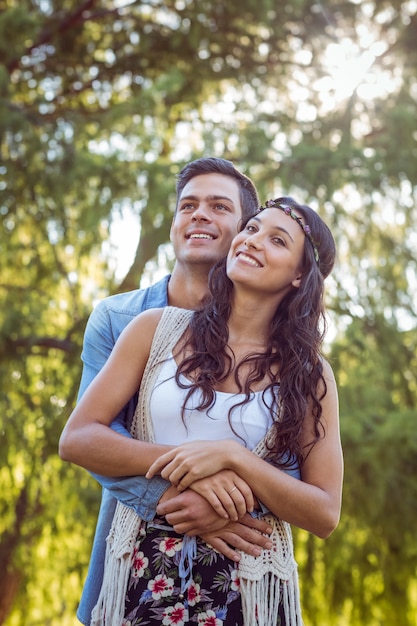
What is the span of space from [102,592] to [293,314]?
877 millimetres

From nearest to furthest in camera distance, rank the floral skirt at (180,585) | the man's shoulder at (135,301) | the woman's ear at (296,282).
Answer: the floral skirt at (180,585) < the woman's ear at (296,282) < the man's shoulder at (135,301)

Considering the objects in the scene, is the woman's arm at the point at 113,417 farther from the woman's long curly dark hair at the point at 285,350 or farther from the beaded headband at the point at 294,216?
the beaded headband at the point at 294,216

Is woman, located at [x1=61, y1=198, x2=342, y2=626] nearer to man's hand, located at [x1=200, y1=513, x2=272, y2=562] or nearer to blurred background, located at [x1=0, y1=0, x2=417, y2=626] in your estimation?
man's hand, located at [x1=200, y1=513, x2=272, y2=562]

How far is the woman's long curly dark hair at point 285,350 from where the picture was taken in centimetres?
199

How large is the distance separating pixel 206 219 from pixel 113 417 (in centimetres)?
82

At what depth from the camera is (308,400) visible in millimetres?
2043

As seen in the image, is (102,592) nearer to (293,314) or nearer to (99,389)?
(99,389)

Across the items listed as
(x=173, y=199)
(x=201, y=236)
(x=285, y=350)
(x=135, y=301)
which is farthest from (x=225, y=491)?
(x=173, y=199)

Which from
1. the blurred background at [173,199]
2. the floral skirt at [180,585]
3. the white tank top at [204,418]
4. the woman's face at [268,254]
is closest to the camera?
the floral skirt at [180,585]

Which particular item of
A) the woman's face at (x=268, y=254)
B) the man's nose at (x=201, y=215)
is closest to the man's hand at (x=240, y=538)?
the woman's face at (x=268, y=254)

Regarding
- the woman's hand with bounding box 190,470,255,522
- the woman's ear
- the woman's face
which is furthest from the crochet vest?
the woman's ear

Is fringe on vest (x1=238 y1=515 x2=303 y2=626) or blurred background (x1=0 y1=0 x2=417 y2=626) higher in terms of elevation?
blurred background (x1=0 y1=0 x2=417 y2=626)

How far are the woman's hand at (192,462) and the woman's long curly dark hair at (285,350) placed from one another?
122mm

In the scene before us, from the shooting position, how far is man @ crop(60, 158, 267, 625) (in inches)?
74.7
